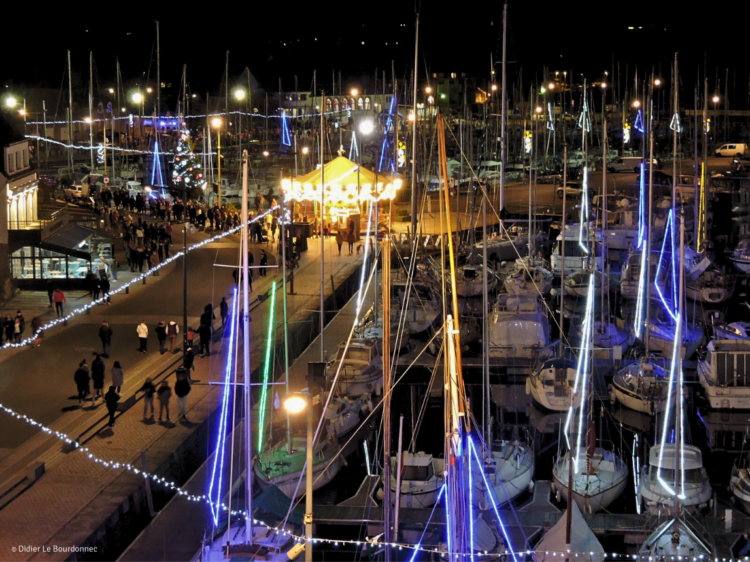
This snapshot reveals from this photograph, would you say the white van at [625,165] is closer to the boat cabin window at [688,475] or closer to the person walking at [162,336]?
the person walking at [162,336]

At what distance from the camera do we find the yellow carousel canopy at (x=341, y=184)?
2745 centimetres

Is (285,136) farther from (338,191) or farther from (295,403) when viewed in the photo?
(295,403)

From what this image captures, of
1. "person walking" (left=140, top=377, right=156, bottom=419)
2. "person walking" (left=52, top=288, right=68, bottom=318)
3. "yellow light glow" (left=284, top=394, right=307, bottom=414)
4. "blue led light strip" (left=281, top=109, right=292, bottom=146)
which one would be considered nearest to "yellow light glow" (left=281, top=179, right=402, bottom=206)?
"person walking" (left=52, top=288, right=68, bottom=318)

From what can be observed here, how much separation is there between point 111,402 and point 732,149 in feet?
166

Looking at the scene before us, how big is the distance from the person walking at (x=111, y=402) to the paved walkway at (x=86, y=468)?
18 cm

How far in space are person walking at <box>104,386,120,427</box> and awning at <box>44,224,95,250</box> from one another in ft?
42.1

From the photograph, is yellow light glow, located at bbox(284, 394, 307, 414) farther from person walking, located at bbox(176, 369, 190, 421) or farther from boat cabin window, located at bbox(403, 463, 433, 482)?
person walking, located at bbox(176, 369, 190, 421)

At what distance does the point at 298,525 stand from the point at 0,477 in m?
4.67

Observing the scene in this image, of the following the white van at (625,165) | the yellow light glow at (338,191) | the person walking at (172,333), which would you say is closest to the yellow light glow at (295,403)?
the person walking at (172,333)

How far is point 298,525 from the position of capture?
15.1 meters

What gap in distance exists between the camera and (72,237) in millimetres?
31609

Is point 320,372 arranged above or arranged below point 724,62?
below

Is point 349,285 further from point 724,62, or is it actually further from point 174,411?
point 724,62

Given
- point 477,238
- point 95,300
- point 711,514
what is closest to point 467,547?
point 711,514
